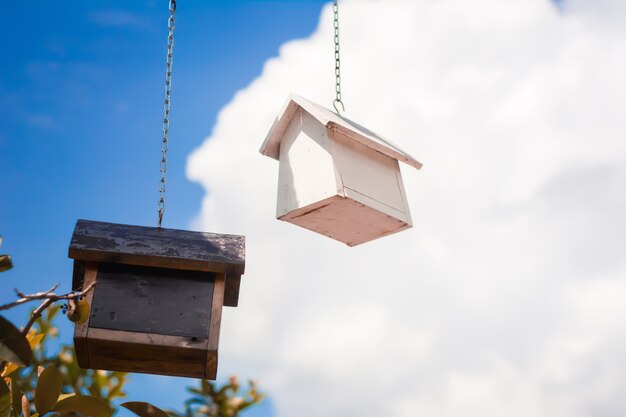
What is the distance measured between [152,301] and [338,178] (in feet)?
3.00

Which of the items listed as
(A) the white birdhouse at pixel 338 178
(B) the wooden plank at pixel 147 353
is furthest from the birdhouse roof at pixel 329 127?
(B) the wooden plank at pixel 147 353

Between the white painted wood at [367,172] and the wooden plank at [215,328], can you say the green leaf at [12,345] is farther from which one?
the white painted wood at [367,172]

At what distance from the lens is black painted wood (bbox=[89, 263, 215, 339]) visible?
2.63 m

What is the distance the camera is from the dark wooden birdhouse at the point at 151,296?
2.62 m

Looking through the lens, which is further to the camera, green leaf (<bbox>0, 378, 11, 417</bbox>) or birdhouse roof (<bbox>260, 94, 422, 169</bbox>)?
birdhouse roof (<bbox>260, 94, 422, 169</bbox>)

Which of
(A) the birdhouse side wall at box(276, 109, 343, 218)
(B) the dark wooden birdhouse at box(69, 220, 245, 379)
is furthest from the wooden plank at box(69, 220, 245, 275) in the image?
(A) the birdhouse side wall at box(276, 109, 343, 218)

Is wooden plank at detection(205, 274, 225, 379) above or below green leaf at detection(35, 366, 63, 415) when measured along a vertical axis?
above

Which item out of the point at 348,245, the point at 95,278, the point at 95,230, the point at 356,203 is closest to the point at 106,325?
the point at 95,278

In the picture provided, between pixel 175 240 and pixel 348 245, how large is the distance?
3.53ft

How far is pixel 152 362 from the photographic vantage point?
2.74 meters

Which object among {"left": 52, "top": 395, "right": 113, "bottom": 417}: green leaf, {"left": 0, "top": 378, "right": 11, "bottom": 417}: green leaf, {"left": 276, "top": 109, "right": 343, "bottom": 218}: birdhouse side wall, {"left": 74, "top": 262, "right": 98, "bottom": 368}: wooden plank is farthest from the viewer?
{"left": 276, "top": 109, "right": 343, "bottom": 218}: birdhouse side wall

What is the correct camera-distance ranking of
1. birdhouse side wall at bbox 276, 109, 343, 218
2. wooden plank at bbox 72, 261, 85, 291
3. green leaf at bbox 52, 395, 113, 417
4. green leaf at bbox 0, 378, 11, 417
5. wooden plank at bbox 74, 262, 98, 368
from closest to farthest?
green leaf at bbox 0, 378, 11, 417, green leaf at bbox 52, 395, 113, 417, wooden plank at bbox 74, 262, 98, 368, wooden plank at bbox 72, 261, 85, 291, birdhouse side wall at bbox 276, 109, 343, 218

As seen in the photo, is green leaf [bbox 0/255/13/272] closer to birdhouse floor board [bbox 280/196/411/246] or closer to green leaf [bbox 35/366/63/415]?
green leaf [bbox 35/366/63/415]

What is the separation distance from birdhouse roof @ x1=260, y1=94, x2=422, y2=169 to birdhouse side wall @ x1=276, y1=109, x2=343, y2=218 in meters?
0.05
